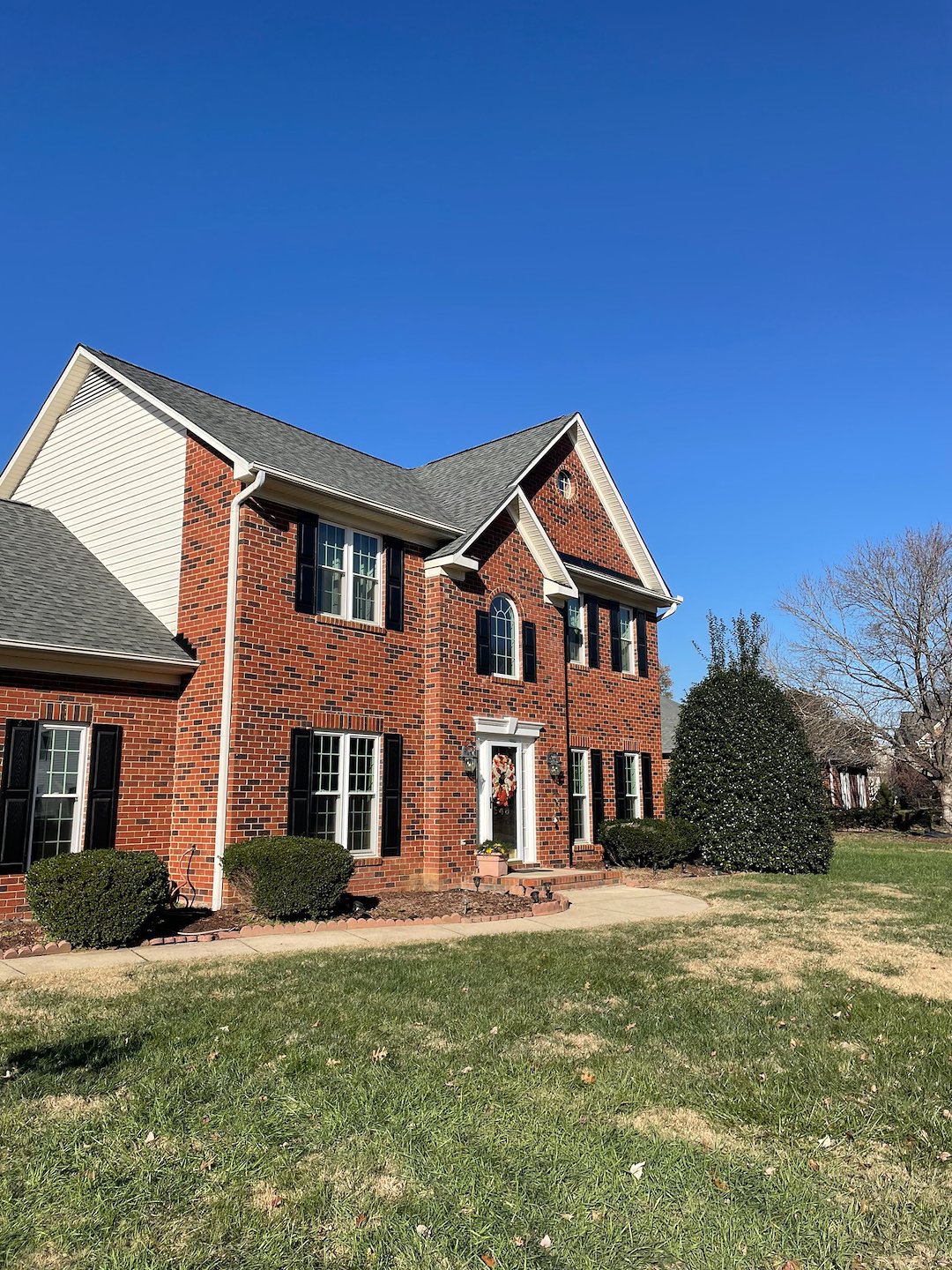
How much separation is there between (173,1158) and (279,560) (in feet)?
33.0

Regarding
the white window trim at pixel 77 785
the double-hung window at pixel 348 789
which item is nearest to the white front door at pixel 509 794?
the double-hung window at pixel 348 789

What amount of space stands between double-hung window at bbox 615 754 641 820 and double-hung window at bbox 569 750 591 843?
1.42 meters

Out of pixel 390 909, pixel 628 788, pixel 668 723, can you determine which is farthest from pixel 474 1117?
pixel 668 723

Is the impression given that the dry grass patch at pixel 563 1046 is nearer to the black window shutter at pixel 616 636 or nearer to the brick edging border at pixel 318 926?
the brick edging border at pixel 318 926

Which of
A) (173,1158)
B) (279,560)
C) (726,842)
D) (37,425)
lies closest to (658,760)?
(726,842)

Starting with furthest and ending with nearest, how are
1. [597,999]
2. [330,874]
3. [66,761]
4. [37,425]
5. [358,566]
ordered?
[37,425] < [358,566] < [66,761] < [330,874] < [597,999]

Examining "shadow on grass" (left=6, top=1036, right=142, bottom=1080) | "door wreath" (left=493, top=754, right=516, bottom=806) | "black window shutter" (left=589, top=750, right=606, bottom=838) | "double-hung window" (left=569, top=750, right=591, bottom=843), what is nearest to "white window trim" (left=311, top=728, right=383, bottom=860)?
"door wreath" (left=493, top=754, right=516, bottom=806)

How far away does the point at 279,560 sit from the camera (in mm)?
13352

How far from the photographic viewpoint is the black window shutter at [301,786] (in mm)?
12891

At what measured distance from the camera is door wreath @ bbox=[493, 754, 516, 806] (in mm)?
Result: 16766

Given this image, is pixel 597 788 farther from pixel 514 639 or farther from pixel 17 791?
pixel 17 791

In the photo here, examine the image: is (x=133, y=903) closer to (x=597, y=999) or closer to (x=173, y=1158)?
(x=597, y=999)

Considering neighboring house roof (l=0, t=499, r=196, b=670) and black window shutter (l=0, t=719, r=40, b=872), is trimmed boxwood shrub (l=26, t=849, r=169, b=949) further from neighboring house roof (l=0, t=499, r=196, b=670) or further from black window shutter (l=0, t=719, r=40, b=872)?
neighboring house roof (l=0, t=499, r=196, b=670)

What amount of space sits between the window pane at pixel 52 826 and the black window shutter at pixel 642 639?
14331 mm
